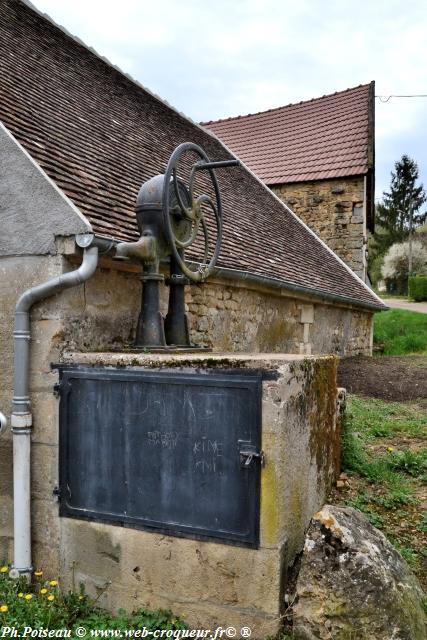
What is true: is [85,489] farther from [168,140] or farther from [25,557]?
[168,140]

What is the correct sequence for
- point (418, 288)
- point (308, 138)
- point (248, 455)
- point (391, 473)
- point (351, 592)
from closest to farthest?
point (351, 592) < point (248, 455) < point (391, 473) < point (308, 138) < point (418, 288)

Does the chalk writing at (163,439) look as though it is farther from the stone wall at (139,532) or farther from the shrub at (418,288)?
the shrub at (418,288)

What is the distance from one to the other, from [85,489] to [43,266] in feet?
5.06

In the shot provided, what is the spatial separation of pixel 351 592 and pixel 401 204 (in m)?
44.9

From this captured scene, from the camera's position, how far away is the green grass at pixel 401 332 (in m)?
16.1

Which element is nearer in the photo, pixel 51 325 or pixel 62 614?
pixel 62 614

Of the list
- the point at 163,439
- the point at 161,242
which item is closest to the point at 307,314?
the point at 161,242

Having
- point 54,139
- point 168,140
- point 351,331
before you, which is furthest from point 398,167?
point 54,139

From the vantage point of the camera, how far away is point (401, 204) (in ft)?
143

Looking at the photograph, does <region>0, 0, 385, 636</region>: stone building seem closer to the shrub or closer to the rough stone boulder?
the rough stone boulder

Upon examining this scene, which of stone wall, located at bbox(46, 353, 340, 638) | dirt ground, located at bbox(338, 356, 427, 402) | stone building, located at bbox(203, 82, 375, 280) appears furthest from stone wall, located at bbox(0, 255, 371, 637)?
stone building, located at bbox(203, 82, 375, 280)

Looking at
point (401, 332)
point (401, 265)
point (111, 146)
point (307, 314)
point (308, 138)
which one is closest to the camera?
point (111, 146)

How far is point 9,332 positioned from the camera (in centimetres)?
379

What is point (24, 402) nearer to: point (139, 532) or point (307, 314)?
point (139, 532)
